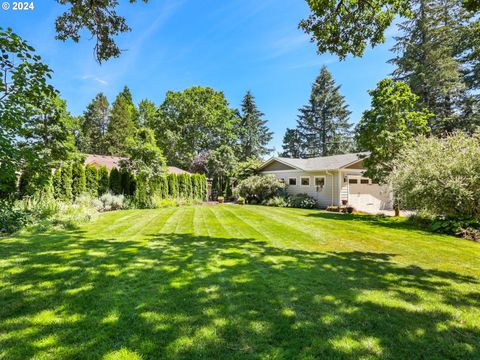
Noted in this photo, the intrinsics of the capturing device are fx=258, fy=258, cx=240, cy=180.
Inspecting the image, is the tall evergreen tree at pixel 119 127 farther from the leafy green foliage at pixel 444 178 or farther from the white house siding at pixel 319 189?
the leafy green foliage at pixel 444 178

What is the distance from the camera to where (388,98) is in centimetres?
1265

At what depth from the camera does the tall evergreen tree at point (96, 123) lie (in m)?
37.3

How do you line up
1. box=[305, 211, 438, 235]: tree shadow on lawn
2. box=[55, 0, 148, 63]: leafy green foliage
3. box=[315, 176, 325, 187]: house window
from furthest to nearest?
box=[315, 176, 325, 187]: house window, box=[305, 211, 438, 235]: tree shadow on lawn, box=[55, 0, 148, 63]: leafy green foliage

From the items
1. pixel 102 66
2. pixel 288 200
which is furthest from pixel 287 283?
pixel 288 200

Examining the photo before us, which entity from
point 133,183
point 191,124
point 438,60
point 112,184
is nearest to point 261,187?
point 133,183

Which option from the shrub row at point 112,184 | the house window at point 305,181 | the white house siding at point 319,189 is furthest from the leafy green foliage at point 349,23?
the house window at point 305,181

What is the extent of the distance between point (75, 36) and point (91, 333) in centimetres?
639

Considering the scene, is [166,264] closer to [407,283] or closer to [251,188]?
[407,283]

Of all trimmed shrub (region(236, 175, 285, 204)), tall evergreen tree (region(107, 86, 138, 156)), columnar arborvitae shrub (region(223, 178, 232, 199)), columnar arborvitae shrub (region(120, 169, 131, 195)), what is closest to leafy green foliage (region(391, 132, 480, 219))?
trimmed shrub (region(236, 175, 285, 204))

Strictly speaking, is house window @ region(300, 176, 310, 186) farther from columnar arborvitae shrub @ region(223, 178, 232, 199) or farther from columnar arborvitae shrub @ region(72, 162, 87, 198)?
columnar arborvitae shrub @ region(72, 162, 87, 198)

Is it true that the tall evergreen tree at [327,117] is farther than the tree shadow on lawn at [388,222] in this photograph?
Yes

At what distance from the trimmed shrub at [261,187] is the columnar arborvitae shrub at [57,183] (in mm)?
12489

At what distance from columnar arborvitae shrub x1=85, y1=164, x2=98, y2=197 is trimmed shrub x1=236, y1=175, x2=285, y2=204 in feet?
35.7

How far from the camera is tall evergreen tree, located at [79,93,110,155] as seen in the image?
37.3 m
